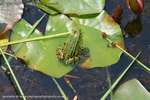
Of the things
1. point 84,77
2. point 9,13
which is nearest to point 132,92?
point 84,77

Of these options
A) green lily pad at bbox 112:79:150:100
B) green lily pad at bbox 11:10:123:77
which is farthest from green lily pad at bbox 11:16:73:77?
green lily pad at bbox 112:79:150:100

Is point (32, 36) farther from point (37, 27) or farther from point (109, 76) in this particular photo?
point (109, 76)

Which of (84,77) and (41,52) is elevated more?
(41,52)

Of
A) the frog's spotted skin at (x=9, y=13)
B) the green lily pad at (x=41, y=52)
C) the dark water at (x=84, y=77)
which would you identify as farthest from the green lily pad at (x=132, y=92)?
the frog's spotted skin at (x=9, y=13)

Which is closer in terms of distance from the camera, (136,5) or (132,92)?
(132,92)

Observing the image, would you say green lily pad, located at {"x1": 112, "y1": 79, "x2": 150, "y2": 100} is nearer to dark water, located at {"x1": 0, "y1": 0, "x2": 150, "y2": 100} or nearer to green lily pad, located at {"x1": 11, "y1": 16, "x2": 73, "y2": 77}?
dark water, located at {"x1": 0, "y1": 0, "x2": 150, "y2": 100}

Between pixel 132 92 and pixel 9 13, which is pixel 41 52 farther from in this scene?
pixel 132 92
